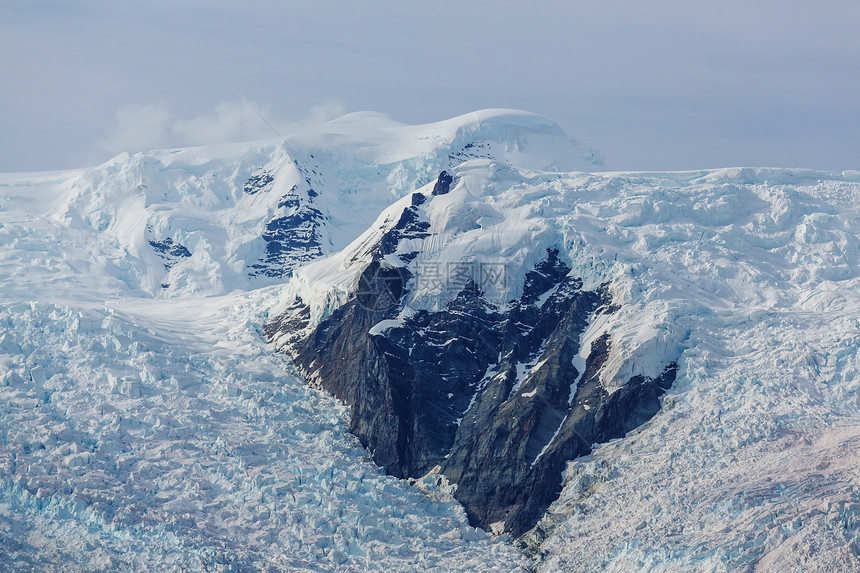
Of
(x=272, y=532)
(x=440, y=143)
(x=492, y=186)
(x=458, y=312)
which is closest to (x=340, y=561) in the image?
(x=272, y=532)

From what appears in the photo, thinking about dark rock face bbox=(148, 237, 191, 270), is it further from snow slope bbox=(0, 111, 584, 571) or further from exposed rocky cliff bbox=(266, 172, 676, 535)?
exposed rocky cliff bbox=(266, 172, 676, 535)

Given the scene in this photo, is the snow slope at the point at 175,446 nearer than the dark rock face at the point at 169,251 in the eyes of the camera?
Yes

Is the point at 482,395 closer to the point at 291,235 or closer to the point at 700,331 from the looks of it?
the point at 700,331

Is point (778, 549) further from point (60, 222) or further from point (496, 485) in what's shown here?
point (60, 222)

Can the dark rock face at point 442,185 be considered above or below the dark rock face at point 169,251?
above

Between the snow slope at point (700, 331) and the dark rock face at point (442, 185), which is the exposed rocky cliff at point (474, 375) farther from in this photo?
the dark rock face at point (442, 185)

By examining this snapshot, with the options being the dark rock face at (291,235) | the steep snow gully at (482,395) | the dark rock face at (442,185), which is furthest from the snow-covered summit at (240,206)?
the dark rock face at (442,185)
